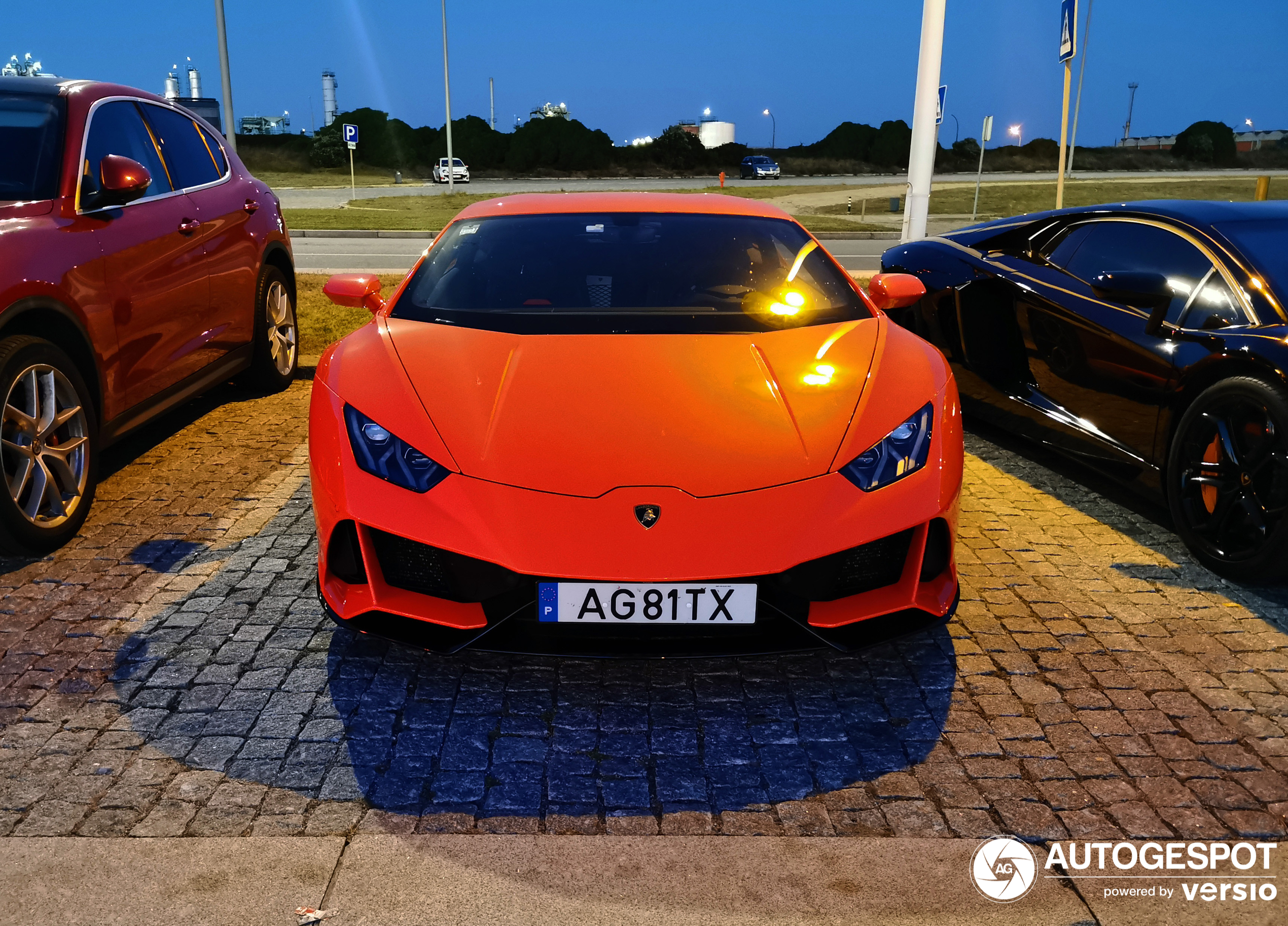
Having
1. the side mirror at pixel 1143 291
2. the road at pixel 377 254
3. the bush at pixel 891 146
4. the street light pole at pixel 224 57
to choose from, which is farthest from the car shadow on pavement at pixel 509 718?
the bush at pixel 891 146

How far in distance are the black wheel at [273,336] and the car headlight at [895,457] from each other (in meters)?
4.62

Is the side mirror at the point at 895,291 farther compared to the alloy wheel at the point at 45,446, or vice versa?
the side mirror at the point at 895,291

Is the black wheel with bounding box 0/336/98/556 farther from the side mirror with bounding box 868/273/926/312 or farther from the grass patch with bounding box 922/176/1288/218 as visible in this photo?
the grass patch with bounding box 922/176/1288/218

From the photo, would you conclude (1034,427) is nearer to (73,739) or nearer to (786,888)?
(786,888)

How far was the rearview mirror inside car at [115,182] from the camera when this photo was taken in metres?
4.68

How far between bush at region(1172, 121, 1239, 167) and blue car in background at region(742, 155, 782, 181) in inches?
1002

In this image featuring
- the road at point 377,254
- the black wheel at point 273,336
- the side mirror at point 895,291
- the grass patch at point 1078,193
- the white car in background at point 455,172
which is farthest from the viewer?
the white car in background at point 455,172

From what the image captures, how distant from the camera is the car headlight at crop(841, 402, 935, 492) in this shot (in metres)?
3.06

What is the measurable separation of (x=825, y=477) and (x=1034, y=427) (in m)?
2.71

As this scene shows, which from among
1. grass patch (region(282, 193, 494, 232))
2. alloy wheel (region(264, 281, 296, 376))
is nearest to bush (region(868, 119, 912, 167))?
grass patch (region(282, 193, 494, 232))

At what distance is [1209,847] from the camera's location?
2.54m

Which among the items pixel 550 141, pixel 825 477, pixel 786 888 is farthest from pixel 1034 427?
pixel 550 141

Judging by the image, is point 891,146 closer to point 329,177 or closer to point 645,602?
point 329,177

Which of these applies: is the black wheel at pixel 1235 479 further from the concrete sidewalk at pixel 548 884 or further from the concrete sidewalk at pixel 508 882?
the concrete sidewalk at pixel 508 882
